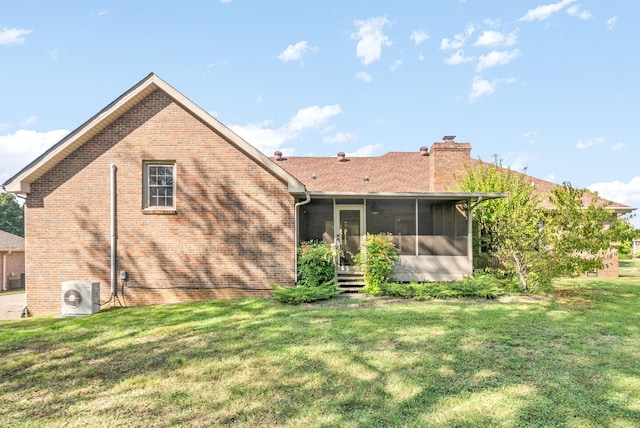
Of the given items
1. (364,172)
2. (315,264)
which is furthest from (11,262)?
(315,264)

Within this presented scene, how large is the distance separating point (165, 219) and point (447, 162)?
12.3 metres

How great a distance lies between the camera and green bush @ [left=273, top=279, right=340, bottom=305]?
9.51m

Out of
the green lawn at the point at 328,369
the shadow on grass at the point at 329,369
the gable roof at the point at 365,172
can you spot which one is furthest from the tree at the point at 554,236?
the gable roof at the point at 365,172

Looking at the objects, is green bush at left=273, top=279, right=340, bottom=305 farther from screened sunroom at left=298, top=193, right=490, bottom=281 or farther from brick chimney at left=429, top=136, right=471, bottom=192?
brick chimney at left=429, top=136, right=471, bottom=192

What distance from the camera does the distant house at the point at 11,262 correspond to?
2356cm

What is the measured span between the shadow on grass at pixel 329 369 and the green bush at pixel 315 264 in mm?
2493

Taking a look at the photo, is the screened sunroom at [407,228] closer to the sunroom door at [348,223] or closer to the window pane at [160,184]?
the sunroom door at [348,223]

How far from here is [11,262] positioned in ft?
80.4

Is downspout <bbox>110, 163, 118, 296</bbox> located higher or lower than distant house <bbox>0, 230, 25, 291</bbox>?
higher

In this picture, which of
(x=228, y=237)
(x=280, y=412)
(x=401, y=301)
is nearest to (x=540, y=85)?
(x=401, y=301)

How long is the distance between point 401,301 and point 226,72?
29.9ft

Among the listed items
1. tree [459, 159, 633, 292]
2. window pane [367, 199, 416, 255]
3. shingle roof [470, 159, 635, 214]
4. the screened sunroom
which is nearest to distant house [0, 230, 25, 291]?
the screened sunroom

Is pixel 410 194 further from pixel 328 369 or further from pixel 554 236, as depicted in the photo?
pixel 328 369

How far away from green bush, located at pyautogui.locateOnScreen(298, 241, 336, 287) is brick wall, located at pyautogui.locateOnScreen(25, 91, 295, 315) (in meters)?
0.38
